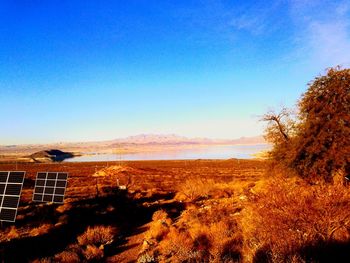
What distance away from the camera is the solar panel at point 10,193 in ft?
46.8

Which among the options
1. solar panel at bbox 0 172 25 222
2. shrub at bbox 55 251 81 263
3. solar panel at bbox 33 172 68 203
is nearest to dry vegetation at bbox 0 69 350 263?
shrub at bbox 55 251 81 263

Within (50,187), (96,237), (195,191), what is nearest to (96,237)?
(96,237)

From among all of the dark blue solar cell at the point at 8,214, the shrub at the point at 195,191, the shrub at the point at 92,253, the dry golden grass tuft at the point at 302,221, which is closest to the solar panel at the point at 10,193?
the dark blue solar cell at the point at 8,214

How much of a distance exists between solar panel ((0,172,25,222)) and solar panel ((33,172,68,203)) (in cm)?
483

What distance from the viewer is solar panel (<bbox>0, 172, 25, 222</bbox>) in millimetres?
14273

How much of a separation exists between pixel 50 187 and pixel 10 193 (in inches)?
224

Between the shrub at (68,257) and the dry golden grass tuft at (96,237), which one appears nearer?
the shrub at (68,257)

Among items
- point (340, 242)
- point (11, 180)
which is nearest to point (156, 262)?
point (340, 242)

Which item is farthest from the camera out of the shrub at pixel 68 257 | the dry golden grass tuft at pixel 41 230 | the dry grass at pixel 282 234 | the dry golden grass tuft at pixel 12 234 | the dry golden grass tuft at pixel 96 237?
the dry golden grass tuft at pixel 41 230

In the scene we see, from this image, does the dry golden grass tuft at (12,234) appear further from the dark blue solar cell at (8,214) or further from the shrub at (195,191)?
the shrub at (195,191)

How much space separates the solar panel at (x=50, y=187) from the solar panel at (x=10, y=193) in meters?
4.83

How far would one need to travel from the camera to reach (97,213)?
1995 cm

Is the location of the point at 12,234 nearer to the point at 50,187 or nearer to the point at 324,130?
the point at 50,187

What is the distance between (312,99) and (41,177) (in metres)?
18.2
